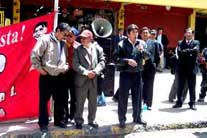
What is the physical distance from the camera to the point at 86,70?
310 inches

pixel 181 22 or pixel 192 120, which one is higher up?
pixel 181 22

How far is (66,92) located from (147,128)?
167 cm

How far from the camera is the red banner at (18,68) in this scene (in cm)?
792

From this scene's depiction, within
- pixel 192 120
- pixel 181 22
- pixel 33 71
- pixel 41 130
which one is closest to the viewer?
pixel 41 130

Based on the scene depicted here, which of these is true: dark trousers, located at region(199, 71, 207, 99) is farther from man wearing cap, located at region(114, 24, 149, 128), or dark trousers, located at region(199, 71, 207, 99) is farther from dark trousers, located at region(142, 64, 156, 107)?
man wearing cap, located at region(114, 24, 149, 128)

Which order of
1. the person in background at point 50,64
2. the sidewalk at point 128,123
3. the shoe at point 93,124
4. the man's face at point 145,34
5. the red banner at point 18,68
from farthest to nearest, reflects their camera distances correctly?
the man's face at point 145,34
the shoe at point 93,124
the red banner at point 18,68
the sidewalk at point 128,123
the person in background at point 50,64

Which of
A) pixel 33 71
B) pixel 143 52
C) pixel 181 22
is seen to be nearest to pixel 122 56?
pixel 143 52

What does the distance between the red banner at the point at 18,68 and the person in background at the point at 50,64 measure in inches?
18.7

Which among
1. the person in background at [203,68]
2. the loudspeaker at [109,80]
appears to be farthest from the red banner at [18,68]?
the person in background at [203,68]

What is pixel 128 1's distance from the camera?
19516mm

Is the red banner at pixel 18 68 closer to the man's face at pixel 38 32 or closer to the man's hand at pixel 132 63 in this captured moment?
the man's face at pixel 38 32

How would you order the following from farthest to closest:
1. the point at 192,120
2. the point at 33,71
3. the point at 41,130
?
the point at 192,120, the point at 33,71, the point at 41,130

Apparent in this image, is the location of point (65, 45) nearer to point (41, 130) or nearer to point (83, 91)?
point (83, 91)

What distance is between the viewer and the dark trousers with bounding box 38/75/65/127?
24.9ft
